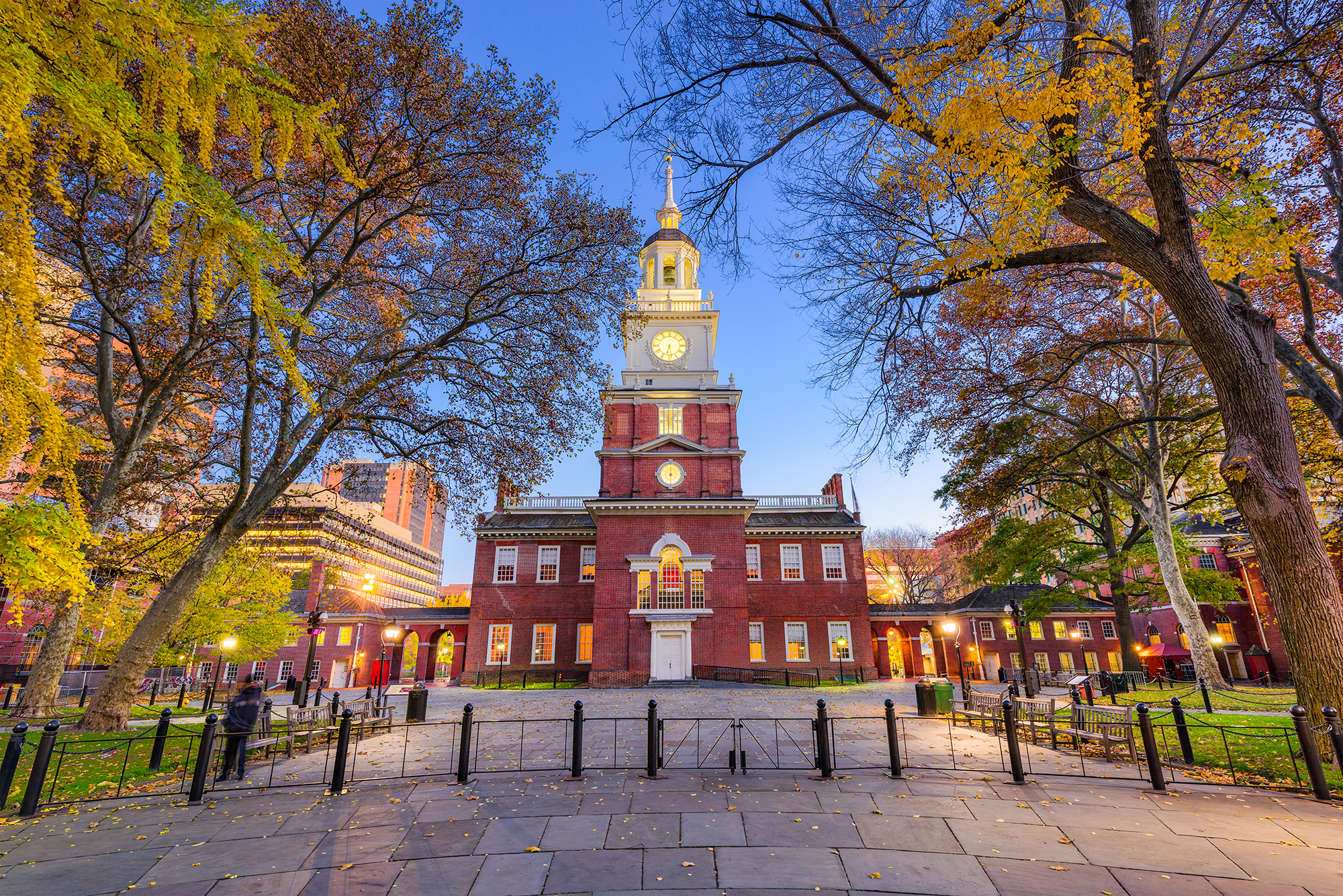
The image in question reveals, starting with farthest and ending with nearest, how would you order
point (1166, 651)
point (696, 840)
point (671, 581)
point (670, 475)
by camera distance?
point (1166, 651) → point (670, 475) → point (671, 581) → point (696, 840)

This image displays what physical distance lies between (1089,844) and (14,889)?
940 centimetres

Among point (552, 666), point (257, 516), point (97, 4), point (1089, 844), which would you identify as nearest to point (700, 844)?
point (1089, 844)

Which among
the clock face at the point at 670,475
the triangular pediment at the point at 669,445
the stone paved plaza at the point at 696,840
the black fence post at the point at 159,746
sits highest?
the triangular pediment at the point at 669,445

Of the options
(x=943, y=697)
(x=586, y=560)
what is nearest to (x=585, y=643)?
(x=586, y=560)

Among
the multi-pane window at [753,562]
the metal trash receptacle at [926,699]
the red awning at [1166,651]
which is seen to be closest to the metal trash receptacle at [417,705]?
the metal trash receptacle at [926,699]

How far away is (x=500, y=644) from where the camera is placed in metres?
33.0

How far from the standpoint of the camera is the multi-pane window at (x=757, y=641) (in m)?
33.4

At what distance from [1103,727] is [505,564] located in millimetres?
30017

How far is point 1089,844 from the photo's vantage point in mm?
5578

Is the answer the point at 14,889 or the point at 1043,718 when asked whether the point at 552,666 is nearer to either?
the point at 1043,718

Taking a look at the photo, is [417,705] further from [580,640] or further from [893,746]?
[580,640]

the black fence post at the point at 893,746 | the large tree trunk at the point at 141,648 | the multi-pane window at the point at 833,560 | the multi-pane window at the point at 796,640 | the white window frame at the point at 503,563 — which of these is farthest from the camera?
the multi-pane window at the point at 833,560

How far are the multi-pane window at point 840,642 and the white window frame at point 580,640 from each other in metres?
13.7

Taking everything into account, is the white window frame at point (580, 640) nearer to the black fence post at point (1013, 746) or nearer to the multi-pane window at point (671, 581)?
the multi-pane window at point (671, 581)
